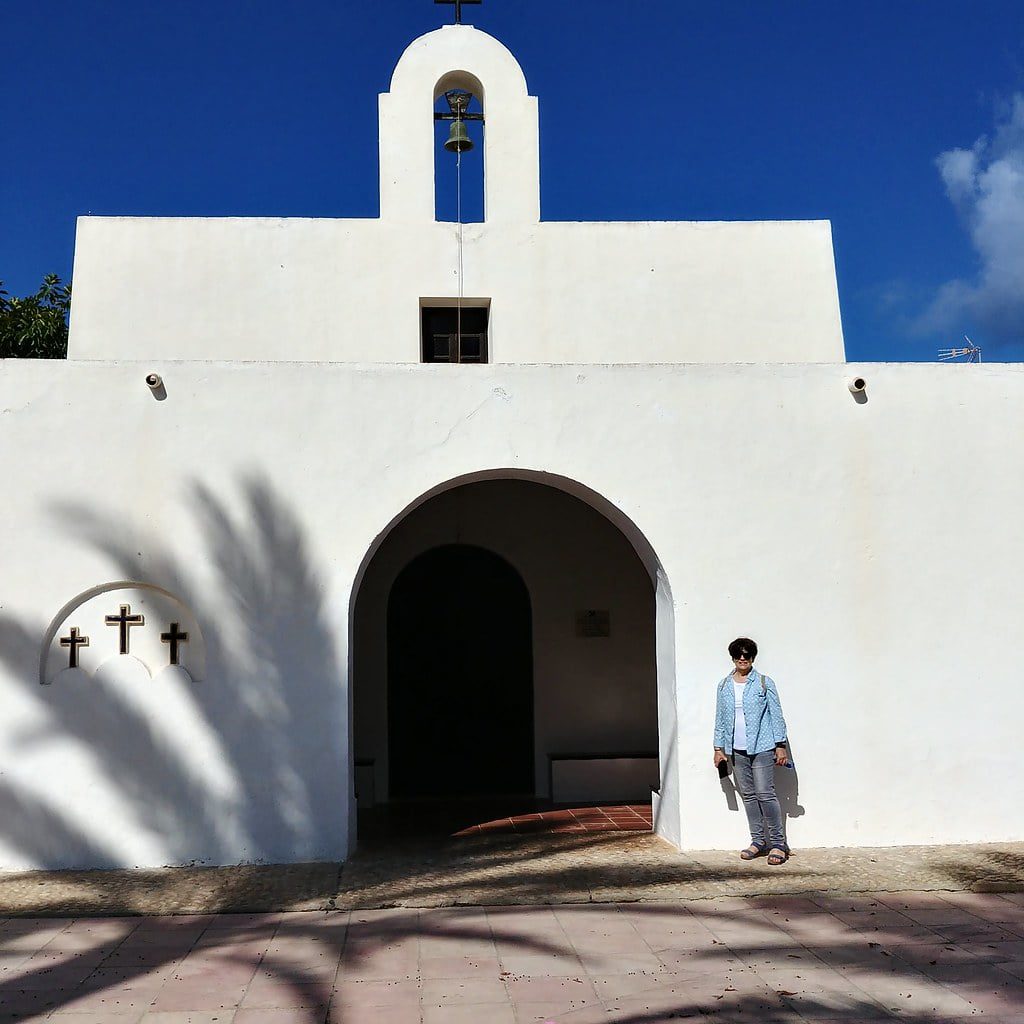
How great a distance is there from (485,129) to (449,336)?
214cm

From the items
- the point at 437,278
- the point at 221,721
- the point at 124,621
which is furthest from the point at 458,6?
the point at 221,721

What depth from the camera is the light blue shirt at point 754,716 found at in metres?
7.16

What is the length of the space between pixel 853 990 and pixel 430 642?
615 centimetres

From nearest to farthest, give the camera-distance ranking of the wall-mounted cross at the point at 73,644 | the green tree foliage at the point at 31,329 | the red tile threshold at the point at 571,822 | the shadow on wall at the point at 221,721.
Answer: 1. the shadow on wall at the point at 221,721
2. the wall-mounted cross at the point at 73,644
3. the red tile threshold at the point at 571,822
4. the green tree foliage at the point at 31,329

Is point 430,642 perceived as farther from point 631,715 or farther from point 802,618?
point 802,618

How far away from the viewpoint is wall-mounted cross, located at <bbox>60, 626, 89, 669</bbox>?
7.21 metres

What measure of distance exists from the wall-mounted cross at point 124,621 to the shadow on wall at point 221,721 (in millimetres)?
258

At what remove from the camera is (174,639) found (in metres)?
7.25

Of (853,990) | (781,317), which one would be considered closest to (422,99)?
(781,317)

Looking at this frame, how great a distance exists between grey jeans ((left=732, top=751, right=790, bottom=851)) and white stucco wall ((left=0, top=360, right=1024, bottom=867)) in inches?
10.8

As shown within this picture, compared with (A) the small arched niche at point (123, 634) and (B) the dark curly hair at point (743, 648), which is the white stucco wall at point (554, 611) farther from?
(B) the dark curly hair at point (743, 648)

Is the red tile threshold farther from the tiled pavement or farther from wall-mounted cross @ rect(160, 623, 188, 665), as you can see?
wall-mounted cross @ rect(160, 623, 188, 665)

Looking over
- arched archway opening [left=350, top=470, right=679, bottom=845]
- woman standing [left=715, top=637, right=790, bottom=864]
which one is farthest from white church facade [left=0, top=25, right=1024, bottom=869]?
arched archway opening [left=350, top=470, right=679, bottom=845]

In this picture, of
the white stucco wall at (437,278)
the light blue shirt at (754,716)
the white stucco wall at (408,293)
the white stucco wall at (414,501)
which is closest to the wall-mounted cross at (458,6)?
the white stucco wall at (437,278)
